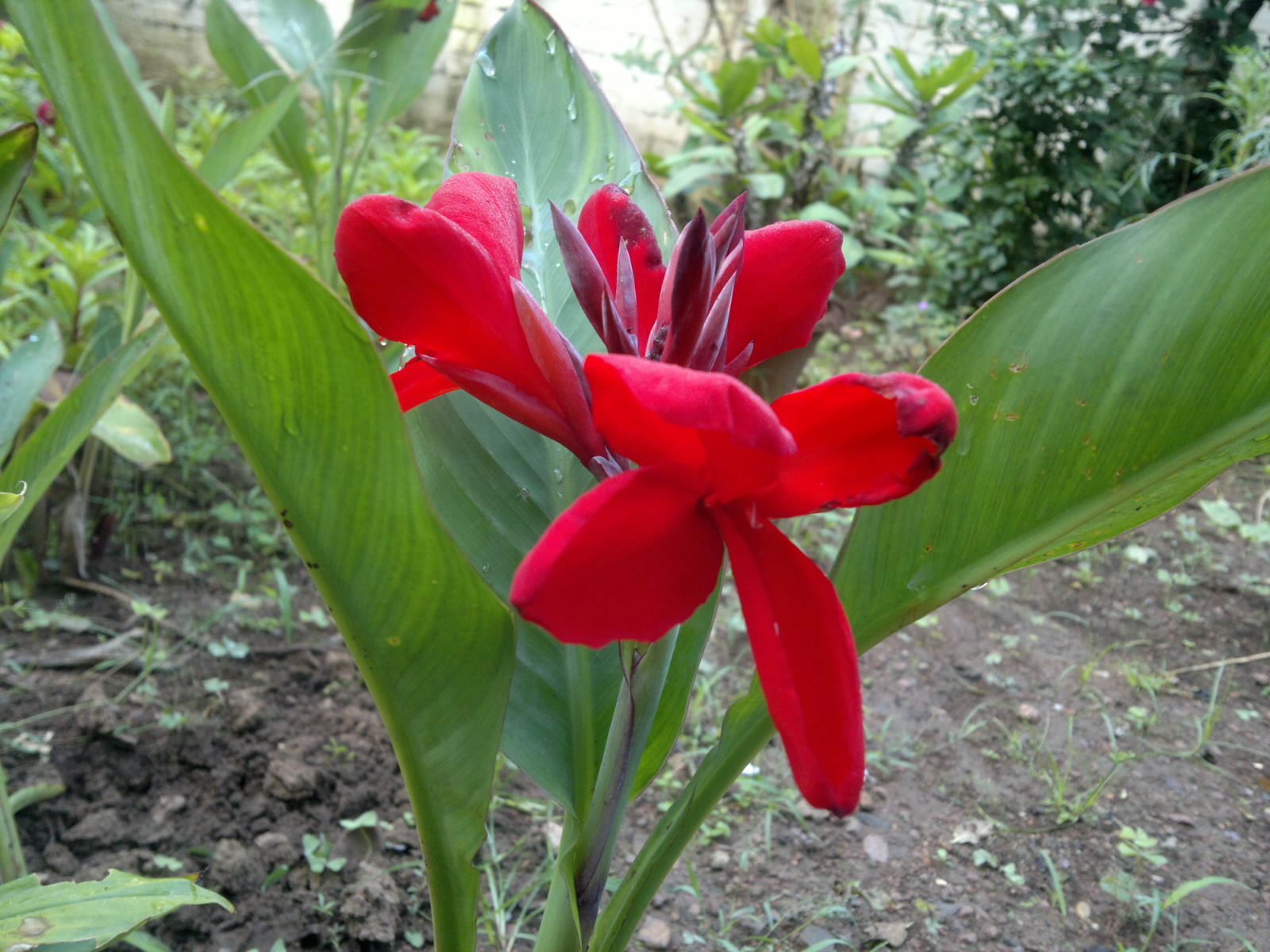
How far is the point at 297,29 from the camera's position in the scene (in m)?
1.86

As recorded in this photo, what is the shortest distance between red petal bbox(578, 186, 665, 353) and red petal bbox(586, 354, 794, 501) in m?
0.17

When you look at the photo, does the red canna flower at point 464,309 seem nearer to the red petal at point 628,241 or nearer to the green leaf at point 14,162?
the red petal at point 628,241

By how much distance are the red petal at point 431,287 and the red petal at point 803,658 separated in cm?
16

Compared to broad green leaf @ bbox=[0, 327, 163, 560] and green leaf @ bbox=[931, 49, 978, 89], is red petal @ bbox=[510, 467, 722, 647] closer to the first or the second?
broad green leaf @ bbox=[0, 327, 163, 560]

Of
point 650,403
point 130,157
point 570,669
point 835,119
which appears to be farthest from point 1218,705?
point 835,119

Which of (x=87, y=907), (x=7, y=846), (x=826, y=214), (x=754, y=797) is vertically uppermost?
(x=87, y=907)

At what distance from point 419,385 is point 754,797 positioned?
0.96 meters

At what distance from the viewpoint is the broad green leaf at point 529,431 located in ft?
2.39

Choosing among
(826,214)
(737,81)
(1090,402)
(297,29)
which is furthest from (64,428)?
(737,81)

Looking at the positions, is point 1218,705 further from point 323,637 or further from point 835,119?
point 835,119

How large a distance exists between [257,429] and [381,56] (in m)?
1.59

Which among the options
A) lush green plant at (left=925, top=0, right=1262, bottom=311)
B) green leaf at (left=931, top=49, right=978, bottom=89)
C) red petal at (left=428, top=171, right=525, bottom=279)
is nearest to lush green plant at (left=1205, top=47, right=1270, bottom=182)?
lush green plant at (left=925, top=0, right=1262, bottom=311)

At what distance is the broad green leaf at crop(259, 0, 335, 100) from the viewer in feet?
6.05

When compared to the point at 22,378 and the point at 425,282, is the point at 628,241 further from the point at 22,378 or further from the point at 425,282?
the point at 22,378
